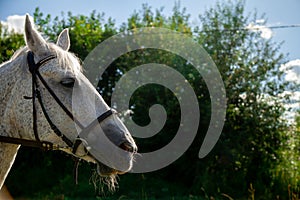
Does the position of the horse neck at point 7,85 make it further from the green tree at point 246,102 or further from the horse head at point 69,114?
the green tree at point 246,102

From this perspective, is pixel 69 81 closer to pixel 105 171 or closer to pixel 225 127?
pixel 105 171

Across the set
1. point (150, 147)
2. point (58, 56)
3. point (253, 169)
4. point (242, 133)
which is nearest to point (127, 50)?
point (150, 147)

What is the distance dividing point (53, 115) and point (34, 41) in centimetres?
49

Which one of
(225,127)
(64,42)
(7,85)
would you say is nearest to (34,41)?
(7,85)

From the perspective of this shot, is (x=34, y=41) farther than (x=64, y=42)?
No

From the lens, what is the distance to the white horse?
244 centimetres

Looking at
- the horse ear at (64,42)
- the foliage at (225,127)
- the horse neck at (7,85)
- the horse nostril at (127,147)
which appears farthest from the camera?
the foliage at (225,127)

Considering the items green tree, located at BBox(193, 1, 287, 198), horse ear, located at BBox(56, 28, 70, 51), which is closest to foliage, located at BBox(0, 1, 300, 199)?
green tree, located at BBox(193, 1, 287, 198)

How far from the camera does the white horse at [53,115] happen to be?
2441 mm

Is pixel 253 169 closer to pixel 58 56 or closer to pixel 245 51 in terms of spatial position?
pixel 245 51

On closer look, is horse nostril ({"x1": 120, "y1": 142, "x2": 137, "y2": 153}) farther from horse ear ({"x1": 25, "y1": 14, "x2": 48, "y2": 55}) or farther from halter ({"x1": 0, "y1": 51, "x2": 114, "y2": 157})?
horse ear ({"x1": 25, "y1": 14, "x2": 48, "y2": 55})

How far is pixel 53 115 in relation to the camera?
2525 mm

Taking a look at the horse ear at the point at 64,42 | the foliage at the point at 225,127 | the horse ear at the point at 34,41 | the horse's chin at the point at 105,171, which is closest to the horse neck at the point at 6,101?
the horse ear at the point at 34,41

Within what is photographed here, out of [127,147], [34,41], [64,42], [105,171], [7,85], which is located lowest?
[105,171]
